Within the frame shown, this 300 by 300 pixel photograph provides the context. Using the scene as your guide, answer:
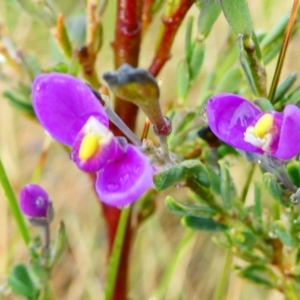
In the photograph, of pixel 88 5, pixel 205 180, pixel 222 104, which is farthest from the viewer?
pixel 88 5

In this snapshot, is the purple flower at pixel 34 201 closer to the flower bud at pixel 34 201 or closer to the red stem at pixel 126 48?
the flower bud at pixel 34 201

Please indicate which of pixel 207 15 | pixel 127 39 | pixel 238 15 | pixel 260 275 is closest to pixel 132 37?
pixel 127 39

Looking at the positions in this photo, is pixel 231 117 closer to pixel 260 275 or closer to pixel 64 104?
pixel 64 104

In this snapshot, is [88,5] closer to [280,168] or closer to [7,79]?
[7,79]

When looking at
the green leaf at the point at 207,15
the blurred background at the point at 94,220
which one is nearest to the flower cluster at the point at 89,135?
the green leaf at the point at 207,15

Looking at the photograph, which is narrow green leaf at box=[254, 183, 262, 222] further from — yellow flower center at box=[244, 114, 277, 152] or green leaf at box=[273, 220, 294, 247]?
yellow flower center at box=[244, 114, 277, 152]

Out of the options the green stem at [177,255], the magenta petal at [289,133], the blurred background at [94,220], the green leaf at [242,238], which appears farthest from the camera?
the blurred background at [94,220]

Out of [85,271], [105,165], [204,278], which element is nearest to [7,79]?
[105,165]
